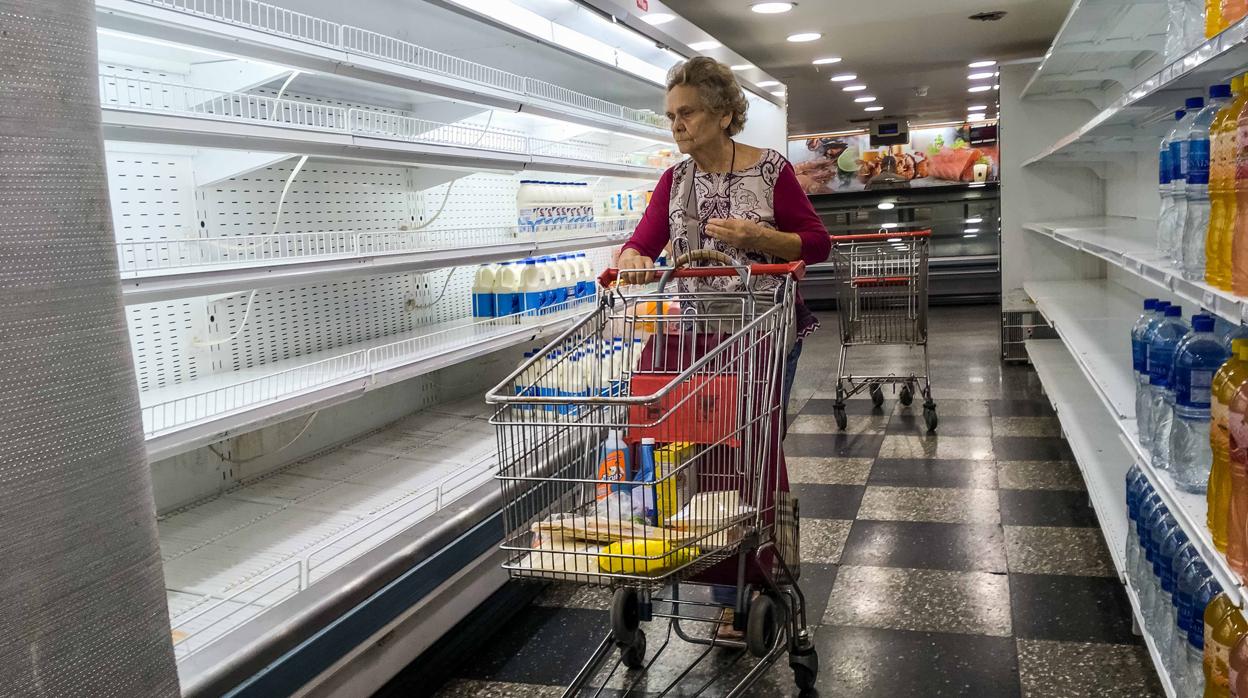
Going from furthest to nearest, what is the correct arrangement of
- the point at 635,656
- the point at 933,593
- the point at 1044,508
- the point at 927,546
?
the point at 1044,508, the point at 927,546, the point at 933,593, the point at 635,656

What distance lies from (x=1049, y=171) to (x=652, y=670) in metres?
5.99

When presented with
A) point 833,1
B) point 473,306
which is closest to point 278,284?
point 473,306

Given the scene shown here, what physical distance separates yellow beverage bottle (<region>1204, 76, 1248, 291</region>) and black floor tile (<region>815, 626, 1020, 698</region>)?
4.12 feet

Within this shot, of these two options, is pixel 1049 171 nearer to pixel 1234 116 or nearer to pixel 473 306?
pixel 473 306

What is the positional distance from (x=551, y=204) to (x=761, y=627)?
2.77m

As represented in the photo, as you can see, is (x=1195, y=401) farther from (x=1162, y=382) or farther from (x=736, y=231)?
(x=736, y=231)

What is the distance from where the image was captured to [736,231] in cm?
260

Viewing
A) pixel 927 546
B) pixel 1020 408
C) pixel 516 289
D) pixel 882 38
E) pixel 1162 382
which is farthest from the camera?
pixel 882 38

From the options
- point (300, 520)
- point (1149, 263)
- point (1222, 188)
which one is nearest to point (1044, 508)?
point (1149, 263)

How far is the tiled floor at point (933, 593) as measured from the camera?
2729 mm

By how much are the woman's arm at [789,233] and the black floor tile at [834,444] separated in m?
2.45

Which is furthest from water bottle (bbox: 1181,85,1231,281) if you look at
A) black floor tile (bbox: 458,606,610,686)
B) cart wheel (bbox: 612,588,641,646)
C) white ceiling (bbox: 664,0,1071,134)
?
white ceiling (bbox: 664,0,1071,134)

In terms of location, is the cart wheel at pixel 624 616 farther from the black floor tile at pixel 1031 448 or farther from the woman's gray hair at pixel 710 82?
the black floor tile at pixel 1031 448

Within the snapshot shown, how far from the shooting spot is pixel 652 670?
2.85 metres
